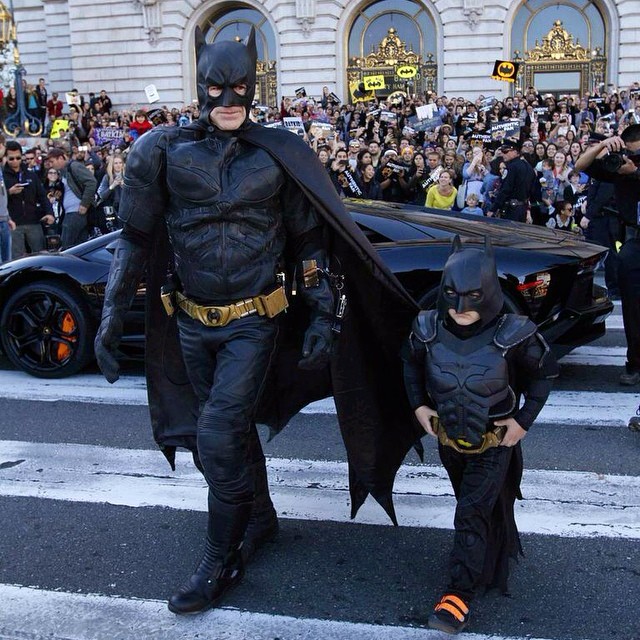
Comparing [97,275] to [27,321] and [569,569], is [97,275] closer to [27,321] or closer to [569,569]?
[27,321]

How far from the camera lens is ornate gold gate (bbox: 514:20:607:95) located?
30906 mm

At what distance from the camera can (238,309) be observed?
3.15 metres

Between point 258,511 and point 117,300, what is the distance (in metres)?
1.08

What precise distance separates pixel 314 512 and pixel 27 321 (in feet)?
12.3

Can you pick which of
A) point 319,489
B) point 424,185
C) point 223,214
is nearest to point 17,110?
point 424,185

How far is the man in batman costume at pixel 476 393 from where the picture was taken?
114 inches

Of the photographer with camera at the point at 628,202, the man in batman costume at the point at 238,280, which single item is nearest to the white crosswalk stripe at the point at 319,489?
the man in batman costume at the point at 238,280

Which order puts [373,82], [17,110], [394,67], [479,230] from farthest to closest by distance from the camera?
[394,67] < [17,110] < [373,82] < [479,230]

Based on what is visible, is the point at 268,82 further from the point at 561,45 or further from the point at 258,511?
the point at 258,511

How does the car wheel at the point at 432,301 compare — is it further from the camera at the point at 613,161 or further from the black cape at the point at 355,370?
the black cape at the point at 355,370

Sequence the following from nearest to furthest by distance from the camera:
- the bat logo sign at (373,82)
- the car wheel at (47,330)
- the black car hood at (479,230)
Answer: the black car hood at (479,230), the car wheel at (47,330), the bat logo sign at (373,82)

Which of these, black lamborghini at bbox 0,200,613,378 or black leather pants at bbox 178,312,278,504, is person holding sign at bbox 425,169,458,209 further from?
black leather pants at bbox 178,312,278,504

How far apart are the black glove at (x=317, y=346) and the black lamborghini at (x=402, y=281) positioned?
9.20 ft

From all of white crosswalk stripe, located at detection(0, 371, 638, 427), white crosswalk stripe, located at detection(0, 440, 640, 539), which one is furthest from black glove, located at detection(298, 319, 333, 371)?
white crosswalk stripe, located at detection(0, 371, 638, 427)
